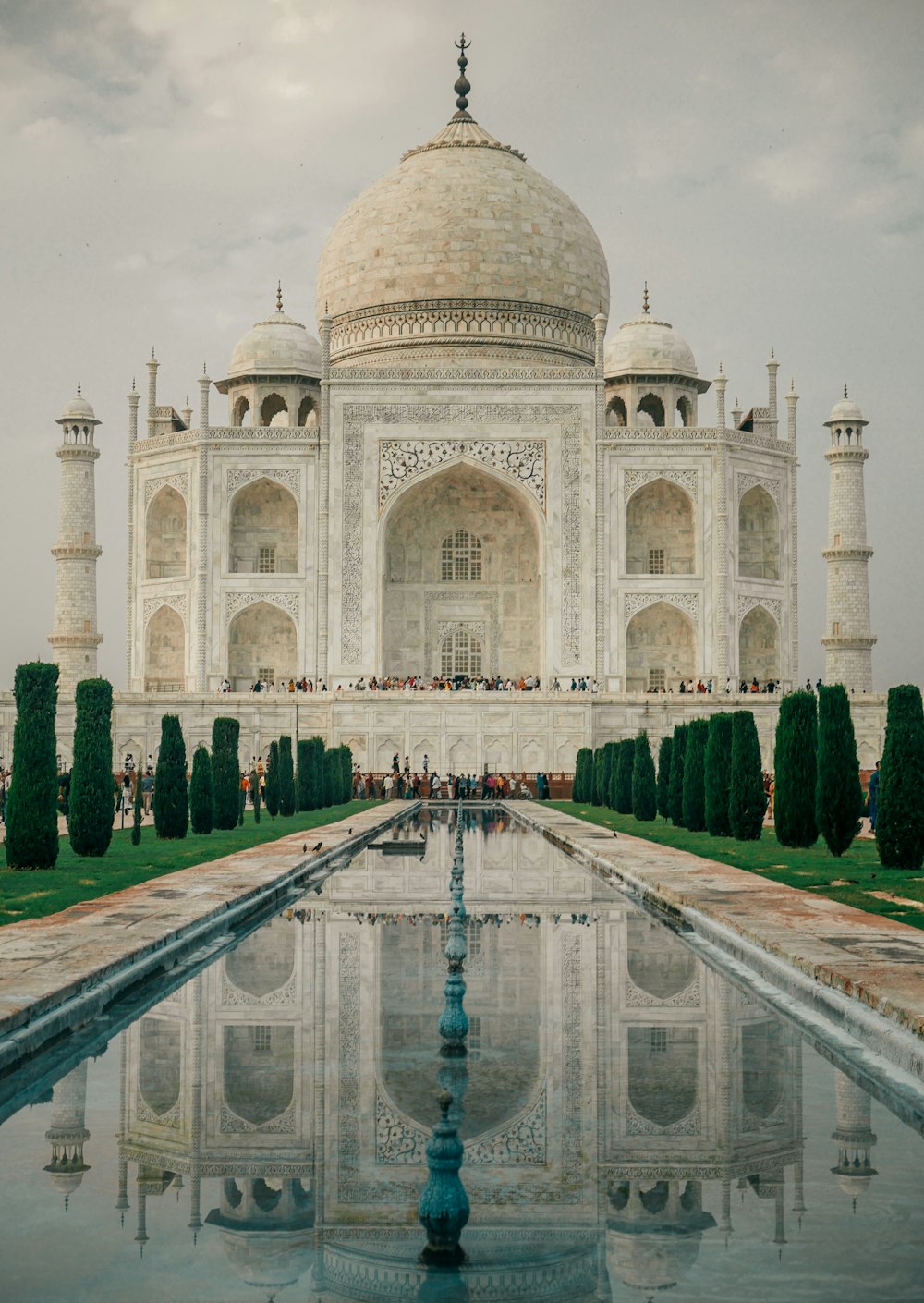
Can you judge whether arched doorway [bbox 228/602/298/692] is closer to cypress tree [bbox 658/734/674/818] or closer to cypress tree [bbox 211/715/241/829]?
cypress tree [bbox 658/734/674/818]

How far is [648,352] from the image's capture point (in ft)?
112

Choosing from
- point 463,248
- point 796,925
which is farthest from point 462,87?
point 796,925

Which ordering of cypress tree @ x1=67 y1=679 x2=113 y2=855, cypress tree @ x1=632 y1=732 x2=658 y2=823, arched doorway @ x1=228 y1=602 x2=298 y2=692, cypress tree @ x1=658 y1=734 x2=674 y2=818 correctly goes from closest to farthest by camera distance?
1. cypress tree @ x1=67 y1=679 x2=113 y2=855
2. cypress tree @ x1=658 y1=734 x2=674 y2=818
3. cypress tree @ x1=632 y1=732 x2=658 y2=823
4. arched doorway @ x1=228 y1=602 x2=298 y2=692

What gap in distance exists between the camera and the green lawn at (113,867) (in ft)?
26.7

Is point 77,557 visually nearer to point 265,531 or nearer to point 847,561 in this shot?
point 265,531

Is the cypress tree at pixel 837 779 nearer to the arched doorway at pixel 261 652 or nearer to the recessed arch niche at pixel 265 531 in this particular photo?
the arched doorway at pixel 261 652

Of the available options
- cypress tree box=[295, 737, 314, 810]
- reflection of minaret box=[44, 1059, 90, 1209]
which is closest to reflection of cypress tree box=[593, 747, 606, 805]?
cypress tree box=[295, 737, 314, 810]

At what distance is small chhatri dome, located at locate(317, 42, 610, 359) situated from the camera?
3378 cm

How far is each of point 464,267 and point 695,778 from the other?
808 inches

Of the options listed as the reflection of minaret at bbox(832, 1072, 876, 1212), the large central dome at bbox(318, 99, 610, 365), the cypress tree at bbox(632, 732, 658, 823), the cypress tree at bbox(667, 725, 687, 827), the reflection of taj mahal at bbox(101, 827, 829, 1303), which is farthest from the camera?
the large central dome at bbox(318, 99, 610, 365)

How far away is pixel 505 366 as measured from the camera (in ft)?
104

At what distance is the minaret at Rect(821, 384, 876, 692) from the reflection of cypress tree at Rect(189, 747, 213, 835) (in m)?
18.4

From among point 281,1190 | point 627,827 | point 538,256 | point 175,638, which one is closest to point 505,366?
point 538,256

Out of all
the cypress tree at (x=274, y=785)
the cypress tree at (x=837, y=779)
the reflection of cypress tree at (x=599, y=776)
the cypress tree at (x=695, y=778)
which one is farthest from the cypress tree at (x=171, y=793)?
the reflection of cypress tree at (x=599, y=776)
